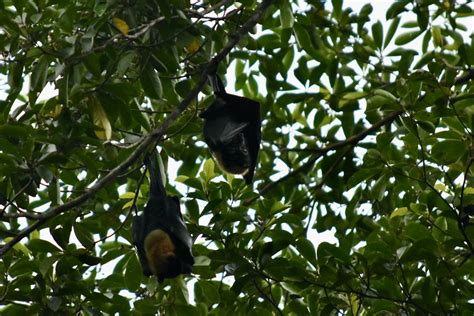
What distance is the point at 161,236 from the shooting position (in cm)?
605

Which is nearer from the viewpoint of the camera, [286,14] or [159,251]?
[159,251]

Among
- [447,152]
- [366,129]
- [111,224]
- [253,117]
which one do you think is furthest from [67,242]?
[366,129]

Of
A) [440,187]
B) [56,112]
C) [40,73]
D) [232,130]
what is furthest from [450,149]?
[40,73]

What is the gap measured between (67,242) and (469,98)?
A: 266 centimetres

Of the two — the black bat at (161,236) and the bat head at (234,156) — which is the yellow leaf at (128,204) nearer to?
the black bat at (161,236)

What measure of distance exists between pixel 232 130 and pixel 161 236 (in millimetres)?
880

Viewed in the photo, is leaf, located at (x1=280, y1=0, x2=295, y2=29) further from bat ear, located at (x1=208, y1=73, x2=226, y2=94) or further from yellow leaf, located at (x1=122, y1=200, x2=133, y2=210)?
yellow leaf, located at (x1=122, y1=200, x2=133, y2=210)

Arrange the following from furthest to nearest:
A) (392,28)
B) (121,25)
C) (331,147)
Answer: (331,147)
(392,28)
(121,25)

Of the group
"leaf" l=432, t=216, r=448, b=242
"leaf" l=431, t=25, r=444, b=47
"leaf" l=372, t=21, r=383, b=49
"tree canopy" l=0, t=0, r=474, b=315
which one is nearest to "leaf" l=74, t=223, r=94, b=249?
"tree canopy" l=0, t=0, r=474, b=315

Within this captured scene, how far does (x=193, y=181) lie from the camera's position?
6.12 m

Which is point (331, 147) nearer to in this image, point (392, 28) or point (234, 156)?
point (392, 28)

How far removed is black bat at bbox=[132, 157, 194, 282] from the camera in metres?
5.70

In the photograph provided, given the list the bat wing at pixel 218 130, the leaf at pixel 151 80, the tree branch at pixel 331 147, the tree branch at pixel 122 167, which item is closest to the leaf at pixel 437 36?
the tree branch at pixel 331 147

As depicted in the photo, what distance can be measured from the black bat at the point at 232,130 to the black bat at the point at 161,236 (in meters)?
0.49
